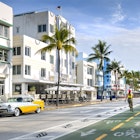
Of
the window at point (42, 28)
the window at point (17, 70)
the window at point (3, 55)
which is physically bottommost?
the window at point (17, 70)

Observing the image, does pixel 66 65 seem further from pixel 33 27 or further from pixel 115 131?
pixel 115 131

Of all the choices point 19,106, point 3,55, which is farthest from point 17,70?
point 19,106

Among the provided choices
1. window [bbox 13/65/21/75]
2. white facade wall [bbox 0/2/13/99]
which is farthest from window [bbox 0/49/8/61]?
window [bbox 13/65/21/75]

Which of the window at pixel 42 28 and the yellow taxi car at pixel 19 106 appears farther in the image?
the window at pixel 42 28

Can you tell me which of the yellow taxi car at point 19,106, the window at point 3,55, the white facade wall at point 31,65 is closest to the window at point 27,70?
the white facade wall at point 31,65

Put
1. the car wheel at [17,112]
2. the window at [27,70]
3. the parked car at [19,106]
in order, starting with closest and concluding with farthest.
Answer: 1. the parked car at [19,106]
2. the car wheel at [17,112]
3. the window at [27,70]

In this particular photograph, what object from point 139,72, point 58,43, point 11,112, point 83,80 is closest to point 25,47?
point 58,43

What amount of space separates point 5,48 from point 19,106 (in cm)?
1365

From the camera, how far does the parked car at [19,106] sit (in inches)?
968

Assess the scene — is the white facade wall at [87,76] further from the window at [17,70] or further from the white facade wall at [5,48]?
the white facade wall at [5,48]

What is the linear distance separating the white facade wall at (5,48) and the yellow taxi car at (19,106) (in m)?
9.76

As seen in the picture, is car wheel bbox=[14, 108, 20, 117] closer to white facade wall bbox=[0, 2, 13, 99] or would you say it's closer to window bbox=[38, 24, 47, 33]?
white facade wall bbox=[0, 2, 13, 99]

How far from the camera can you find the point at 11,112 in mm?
24516

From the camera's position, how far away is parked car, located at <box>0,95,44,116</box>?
2458 centimetres
